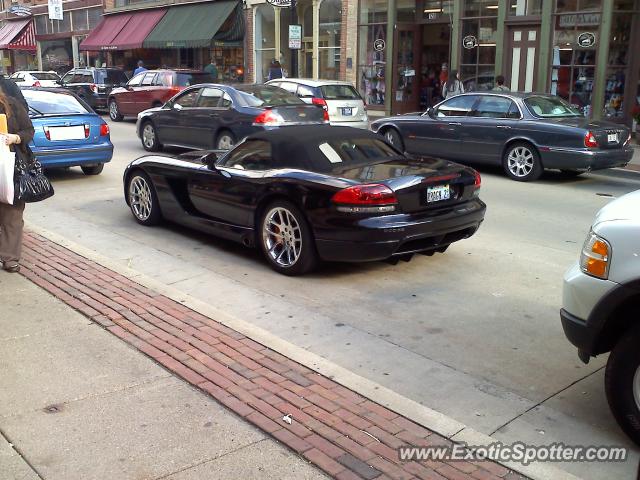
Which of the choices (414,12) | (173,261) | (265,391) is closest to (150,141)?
(173,261)

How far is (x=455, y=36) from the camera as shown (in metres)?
20.9

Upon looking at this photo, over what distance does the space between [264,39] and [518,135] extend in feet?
57.8

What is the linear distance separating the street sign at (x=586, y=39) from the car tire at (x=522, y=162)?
22.2 ft

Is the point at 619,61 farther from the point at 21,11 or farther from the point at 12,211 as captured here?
the point at 21,11

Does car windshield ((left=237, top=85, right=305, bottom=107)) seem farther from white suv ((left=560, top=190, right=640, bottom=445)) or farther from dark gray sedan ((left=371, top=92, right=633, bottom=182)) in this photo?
white suv ((left=560, top=190, right=640, bottom=445))

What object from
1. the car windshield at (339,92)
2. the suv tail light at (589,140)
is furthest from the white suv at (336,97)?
the suv tail light at (589,140)

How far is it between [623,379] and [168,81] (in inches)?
758

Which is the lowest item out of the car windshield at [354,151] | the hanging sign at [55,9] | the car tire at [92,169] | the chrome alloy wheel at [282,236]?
the car tire at [92,169]

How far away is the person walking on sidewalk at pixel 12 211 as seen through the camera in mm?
6621

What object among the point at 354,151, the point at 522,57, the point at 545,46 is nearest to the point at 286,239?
the point at 354,151

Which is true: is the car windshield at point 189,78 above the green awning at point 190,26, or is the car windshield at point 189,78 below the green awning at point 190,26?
below

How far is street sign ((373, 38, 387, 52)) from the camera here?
2312 cm

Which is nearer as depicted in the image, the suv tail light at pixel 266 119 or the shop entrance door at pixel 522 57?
the suv tail light at pixel 266 119

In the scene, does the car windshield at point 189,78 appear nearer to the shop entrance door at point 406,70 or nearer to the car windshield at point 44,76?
the shop entrance door at point 406,70
